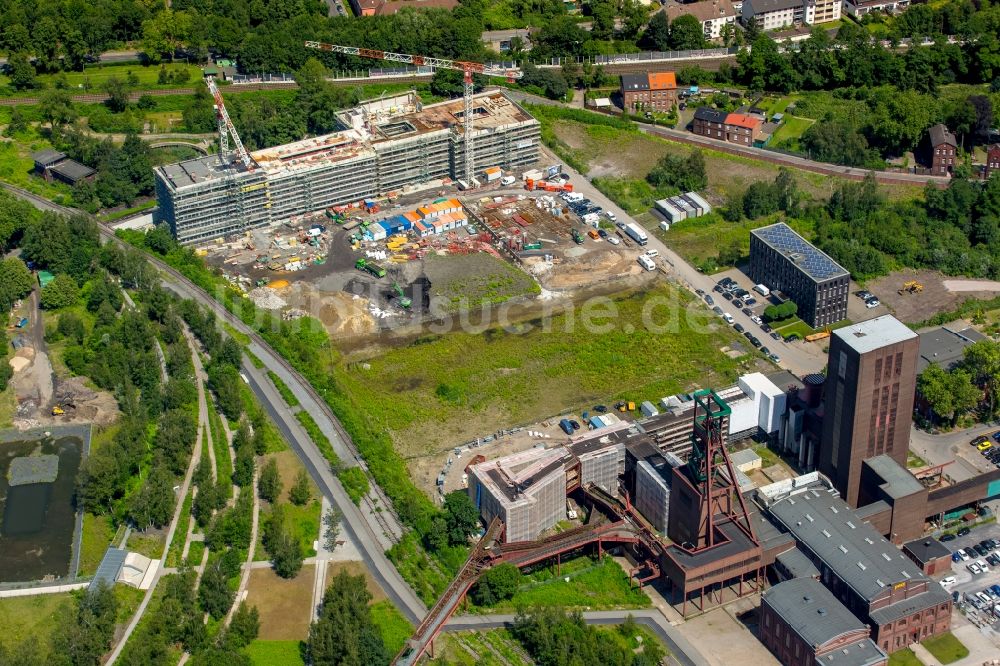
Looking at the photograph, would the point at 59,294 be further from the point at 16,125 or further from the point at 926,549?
the point at 926,549

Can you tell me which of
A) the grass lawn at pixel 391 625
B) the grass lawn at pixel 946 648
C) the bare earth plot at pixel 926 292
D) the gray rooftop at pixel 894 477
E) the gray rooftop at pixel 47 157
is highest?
the gray rooftop at pixel 47 157

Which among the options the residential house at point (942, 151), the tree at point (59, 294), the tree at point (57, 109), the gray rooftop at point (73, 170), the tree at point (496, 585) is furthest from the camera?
the tree at point (57, 109)

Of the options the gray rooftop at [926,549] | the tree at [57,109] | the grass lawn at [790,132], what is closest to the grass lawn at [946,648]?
the gray rooftop at [926,549]

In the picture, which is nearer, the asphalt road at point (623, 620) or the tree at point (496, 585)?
the asphalt road at point (623, 620)

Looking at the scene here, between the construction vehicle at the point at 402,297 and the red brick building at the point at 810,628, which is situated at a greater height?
the construction vehicle at the point at 402,297

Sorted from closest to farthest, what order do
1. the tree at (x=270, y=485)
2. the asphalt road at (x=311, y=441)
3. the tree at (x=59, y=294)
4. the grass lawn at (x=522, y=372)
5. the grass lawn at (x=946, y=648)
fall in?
the grass lawn at (x=946, y=648) < the asphalt road at (x=311, y=441) < the tree at (x=270, y=485) < the grass lawn at (x=522, y=372) < the tree at (x=59, y=294)

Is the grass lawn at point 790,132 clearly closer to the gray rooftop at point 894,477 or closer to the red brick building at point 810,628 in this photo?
the gray rooftop at point 894,477

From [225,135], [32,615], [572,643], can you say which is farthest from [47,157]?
[572,643]
